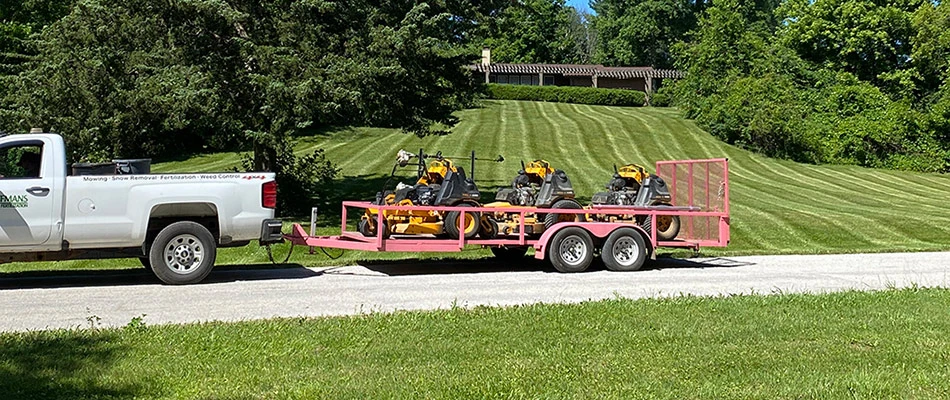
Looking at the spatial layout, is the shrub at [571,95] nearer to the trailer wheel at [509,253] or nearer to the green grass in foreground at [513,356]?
the trailer wheel at [509,253]

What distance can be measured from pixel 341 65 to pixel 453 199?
6063mm

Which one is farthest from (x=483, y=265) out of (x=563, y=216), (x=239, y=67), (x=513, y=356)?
(x=513, y=356)

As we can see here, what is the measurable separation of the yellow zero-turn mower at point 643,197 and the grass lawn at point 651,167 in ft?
9.63

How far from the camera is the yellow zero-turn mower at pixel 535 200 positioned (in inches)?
546

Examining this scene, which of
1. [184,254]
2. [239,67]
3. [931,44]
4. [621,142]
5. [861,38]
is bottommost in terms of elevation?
[184,254]

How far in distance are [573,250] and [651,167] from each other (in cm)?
2662

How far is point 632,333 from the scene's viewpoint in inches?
307

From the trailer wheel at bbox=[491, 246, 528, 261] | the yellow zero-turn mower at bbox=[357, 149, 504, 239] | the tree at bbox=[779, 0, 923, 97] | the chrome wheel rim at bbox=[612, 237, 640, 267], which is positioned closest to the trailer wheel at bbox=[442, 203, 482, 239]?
the yellow zero-turn mower at bbox=[357, 149, 504, 239]

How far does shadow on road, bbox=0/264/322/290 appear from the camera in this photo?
38.9 ft

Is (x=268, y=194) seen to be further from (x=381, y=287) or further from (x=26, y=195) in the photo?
(x=26, y=195)

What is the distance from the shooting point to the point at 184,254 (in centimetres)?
1162

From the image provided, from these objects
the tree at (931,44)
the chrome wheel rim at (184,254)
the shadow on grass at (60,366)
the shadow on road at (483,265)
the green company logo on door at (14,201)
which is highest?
the tree at (931,44)

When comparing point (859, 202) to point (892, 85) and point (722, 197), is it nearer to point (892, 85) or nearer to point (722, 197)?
point (722, 197)

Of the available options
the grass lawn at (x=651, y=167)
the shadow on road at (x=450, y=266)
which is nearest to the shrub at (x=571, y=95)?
the grass lawn at (x=651, y=167)
